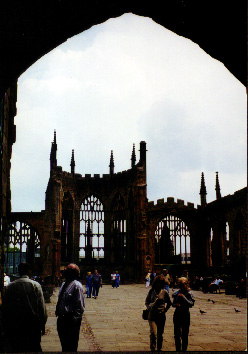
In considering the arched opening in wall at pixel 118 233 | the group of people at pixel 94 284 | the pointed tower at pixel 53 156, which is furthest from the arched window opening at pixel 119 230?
the group of people at pixel 94 284

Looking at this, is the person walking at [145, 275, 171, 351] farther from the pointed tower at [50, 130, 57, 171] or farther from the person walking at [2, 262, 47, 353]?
the pointed tower at [50, 130, 57, 171]

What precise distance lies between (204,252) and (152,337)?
30.4m

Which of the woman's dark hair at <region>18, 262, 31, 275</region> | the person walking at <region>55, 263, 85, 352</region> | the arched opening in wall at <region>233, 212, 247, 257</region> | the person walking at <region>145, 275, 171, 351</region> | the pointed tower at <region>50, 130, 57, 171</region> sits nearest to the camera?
the woman's dark hair at <region>18, 262, 31, 275</region>

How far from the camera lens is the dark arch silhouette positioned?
15.2ft

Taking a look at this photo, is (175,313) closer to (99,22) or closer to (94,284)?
(99,22)

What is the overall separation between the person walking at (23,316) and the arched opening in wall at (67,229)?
31736mm

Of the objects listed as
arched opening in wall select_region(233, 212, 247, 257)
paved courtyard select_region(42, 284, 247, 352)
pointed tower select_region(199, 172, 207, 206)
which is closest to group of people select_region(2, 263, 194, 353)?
paved courtyard select_region(42, 284, 247, 352)

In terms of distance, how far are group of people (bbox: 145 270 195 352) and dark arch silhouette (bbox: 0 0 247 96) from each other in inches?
125

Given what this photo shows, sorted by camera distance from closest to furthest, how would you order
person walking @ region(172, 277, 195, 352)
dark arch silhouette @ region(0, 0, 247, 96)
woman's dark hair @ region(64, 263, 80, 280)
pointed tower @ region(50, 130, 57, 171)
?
1. dark arch silhouette @ region(0, 0, 247, 96)
2. woman's dark hair @ region(64, 263, 80, 280)
3. person walking @ region(172, 277, 195, 352)
4. pointed tower @ region(50, 130, 57, 171)

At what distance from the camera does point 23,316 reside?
4707 mm

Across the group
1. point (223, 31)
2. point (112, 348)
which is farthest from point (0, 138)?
point (112, 348)

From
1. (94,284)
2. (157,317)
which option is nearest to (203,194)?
(94,284)

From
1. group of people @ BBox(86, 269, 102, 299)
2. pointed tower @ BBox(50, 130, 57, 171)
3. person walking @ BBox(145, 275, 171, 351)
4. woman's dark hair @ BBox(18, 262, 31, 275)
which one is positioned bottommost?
group of people @ BBox(86, 269, 102, 299)

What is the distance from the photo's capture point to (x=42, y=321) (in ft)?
15.7
